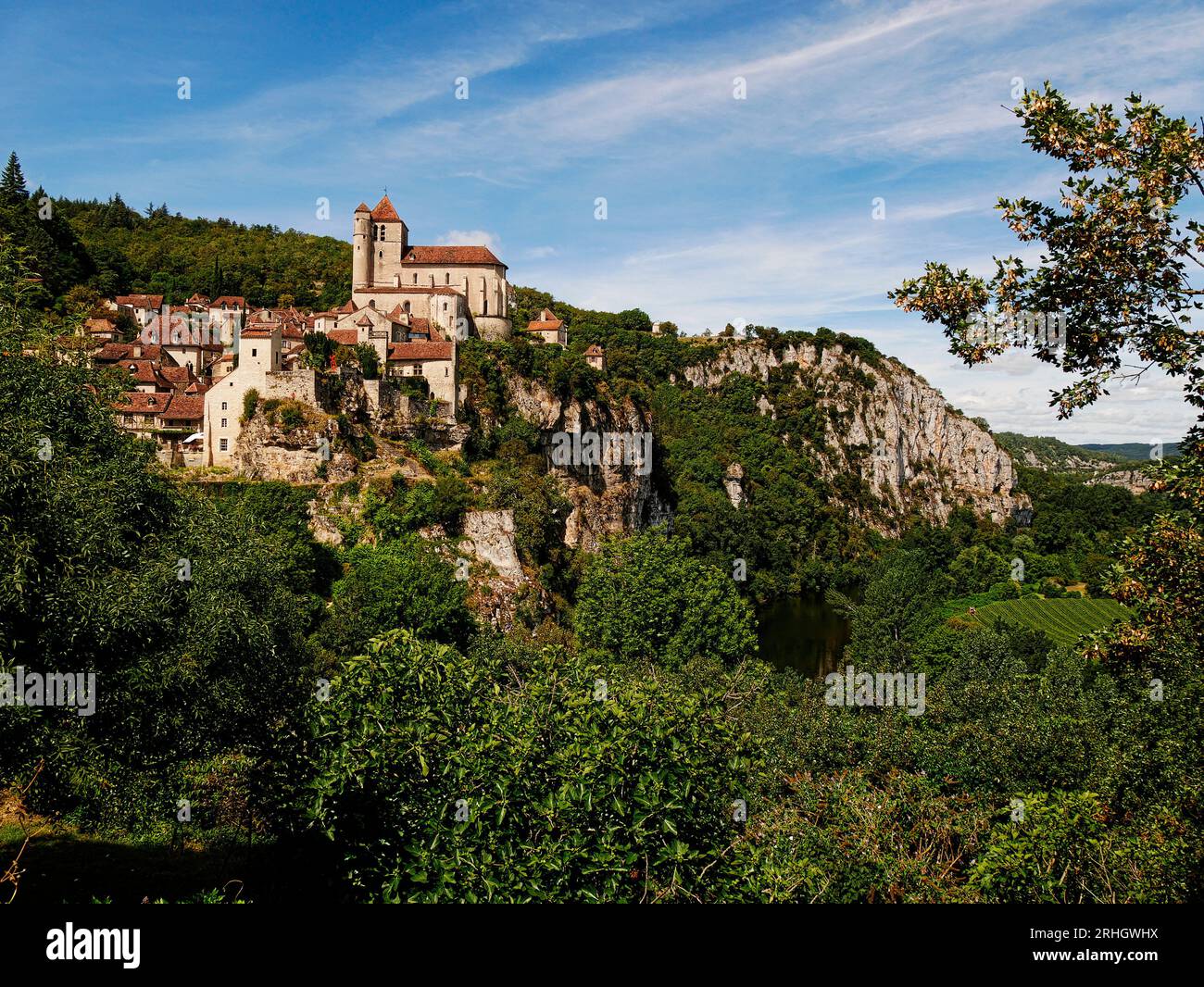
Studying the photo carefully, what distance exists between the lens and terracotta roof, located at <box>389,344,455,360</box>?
54781mm

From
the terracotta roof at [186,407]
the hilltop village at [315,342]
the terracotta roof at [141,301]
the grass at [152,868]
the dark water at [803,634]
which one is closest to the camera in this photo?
the grass at [152,868]

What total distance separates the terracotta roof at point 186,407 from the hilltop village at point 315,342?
0.08m

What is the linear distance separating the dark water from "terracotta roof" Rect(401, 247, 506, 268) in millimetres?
39318

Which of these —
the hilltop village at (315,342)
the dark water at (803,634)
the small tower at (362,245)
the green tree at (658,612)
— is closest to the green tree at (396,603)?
the green tree at (658,612)

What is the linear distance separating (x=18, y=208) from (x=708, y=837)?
9041 cm

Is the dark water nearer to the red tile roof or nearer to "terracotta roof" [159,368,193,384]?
"terracotta roof" [159,368,193,384]

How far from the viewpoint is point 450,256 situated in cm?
7219

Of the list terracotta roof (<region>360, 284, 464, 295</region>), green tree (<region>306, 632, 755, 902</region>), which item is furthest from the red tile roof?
green tree (<region>306, 632, 755, 902</region>)

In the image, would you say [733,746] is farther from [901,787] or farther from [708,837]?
[901,787]

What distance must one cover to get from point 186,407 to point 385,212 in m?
28.5

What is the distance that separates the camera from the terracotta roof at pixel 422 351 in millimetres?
54781

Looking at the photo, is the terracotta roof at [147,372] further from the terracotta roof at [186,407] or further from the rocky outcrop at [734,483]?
the rocky outcrop at [734,483]

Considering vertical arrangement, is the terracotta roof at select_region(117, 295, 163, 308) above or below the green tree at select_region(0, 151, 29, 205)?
below

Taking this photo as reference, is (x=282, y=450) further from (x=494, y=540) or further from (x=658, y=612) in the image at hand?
(x=658, y=612)
